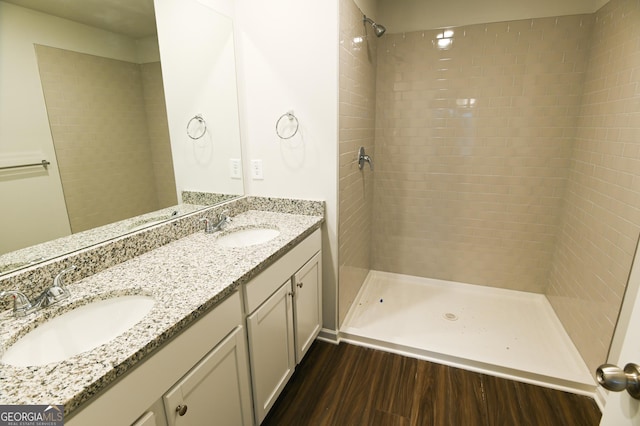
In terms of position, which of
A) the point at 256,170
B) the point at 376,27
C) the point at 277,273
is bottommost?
the point at 277,273

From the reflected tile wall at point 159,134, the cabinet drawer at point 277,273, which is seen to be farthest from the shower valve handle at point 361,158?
the reflected tile wall at point 159,134

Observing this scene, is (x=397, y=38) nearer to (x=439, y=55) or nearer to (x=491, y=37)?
(x=439, y=55)

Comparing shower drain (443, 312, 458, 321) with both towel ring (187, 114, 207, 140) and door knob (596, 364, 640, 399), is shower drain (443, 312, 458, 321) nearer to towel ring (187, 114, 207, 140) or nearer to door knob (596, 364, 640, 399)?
door knob (596, 364, 640, 399)

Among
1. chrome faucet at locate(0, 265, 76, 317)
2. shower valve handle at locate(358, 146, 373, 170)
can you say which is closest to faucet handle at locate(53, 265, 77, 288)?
chrome faucet at locate(0, 265, 76, 317)

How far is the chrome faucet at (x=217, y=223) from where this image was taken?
1.80 meters

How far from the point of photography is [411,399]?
1792 mm

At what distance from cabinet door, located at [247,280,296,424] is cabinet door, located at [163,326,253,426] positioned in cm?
6

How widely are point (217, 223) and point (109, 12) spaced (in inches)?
42.7

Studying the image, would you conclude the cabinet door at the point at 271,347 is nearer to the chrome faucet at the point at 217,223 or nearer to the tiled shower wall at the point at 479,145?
the chrome faucet at the point at 217,223

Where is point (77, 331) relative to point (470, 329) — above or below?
above

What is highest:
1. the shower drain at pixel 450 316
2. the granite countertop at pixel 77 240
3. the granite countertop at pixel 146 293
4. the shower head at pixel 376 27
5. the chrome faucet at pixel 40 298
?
the shower head at pixel 376 27

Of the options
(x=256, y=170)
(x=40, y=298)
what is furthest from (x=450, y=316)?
(x=40, y=298)

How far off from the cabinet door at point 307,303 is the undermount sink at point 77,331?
2.66 feet

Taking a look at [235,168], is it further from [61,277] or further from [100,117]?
[61,277]
